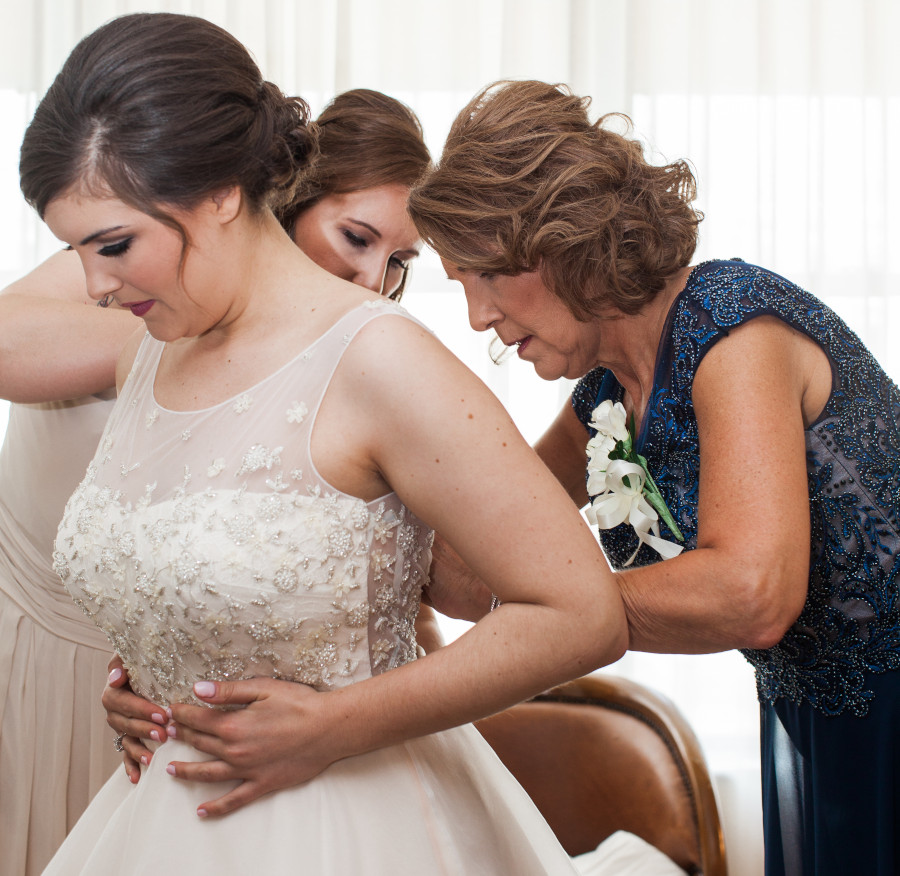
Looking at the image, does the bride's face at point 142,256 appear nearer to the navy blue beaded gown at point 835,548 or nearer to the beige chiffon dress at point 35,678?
the navy blue beaded gown at point 835,548

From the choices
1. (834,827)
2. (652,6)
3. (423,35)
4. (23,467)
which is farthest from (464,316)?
(834,827)

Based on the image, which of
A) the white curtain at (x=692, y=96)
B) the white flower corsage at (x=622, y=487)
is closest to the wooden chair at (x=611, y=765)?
the white curtain at (x=692, y=96)

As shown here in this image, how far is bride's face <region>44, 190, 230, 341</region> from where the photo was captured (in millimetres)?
1095

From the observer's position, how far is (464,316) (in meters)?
3.24

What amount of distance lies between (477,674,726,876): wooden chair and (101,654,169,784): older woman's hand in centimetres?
133

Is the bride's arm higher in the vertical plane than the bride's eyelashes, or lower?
lower

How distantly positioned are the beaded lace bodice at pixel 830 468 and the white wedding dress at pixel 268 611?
1.43 feet

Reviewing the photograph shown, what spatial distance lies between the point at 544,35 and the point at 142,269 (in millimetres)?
2422

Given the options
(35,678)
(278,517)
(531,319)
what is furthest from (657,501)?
(35,678)

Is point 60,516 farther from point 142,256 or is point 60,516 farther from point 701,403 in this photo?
point 701,403

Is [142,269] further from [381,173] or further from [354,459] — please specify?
[381,173]

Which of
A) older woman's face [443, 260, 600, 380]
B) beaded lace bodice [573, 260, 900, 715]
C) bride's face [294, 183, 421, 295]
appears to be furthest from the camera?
bride's face [294, 183, 421, 295]

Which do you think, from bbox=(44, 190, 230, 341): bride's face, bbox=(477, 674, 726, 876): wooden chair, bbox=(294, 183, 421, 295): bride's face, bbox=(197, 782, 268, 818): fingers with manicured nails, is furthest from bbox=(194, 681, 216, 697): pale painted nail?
bbox=(477, 674, 726, 876): wooden chair

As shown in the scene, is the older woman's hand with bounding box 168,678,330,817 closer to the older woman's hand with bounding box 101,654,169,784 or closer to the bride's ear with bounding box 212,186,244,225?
the older woman's hand with bounding box 101,654,169,784
